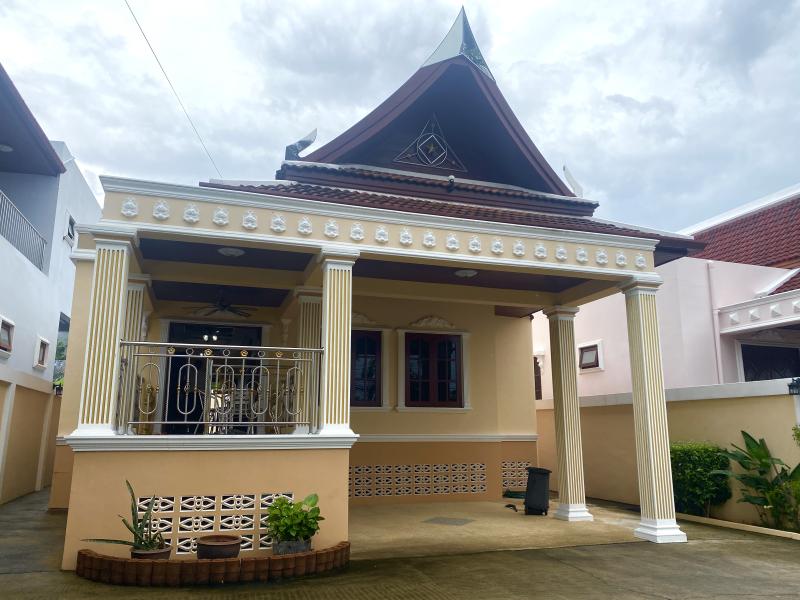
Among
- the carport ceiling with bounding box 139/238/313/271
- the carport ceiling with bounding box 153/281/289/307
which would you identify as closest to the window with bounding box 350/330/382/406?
the carport ceiling with bounding box 153/281/289/307

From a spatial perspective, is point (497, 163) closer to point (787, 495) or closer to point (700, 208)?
point (787, 495)

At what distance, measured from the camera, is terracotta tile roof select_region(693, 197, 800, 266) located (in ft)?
41.2

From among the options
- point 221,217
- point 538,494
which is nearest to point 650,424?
point 538,494

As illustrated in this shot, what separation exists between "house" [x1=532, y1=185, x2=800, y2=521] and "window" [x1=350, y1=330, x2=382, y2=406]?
3906 mm

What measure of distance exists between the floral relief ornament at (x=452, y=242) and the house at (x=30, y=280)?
Answer: 734 centimetres

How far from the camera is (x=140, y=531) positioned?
16.7 ft

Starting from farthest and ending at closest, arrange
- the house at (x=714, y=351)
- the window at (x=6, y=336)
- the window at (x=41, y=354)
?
the window at (x=41, y=354) < the window at (x=6, y=336) < the house at (x=714, y=351)

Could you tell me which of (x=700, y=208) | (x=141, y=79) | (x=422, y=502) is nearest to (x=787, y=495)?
(x=422, y=502)

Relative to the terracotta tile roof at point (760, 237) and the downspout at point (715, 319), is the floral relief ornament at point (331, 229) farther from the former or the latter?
the terracotta tile roof at point (760, 237)

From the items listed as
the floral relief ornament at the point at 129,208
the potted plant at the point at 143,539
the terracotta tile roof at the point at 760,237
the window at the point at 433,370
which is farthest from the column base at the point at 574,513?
the terracotta tile roof at the point at 760,237

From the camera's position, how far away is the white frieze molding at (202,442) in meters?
5.30

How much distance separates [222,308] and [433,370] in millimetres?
3614

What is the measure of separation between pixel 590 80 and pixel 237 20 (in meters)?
10.00

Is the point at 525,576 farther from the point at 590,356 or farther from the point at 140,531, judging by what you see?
the point at 590,356
